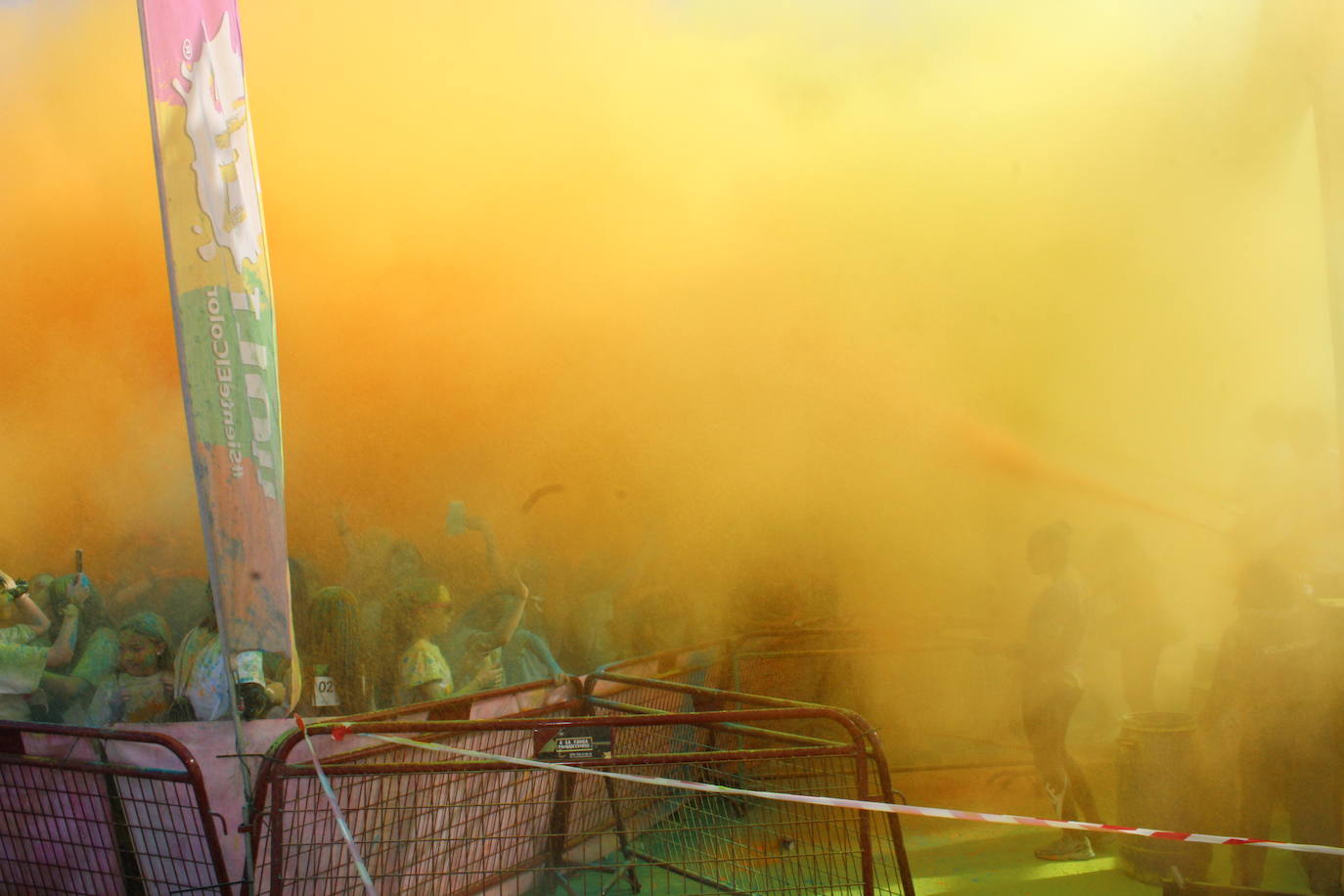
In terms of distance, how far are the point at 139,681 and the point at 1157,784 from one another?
4133mm

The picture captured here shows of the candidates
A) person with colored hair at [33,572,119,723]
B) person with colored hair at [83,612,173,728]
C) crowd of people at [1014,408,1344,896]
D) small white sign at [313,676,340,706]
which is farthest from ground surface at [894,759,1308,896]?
person with colored hair at [33,572,119,723]

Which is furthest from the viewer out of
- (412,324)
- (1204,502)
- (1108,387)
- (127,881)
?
(412,324)

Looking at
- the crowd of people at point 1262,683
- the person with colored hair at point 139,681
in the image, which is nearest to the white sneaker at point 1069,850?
the crowd of people at point 1262,683

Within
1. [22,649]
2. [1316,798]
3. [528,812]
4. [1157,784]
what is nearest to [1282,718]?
[1316,798]

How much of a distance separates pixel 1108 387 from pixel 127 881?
6388 millimetres

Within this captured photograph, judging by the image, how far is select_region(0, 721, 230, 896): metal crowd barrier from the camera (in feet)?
8.44

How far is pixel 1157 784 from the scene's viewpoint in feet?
11.7

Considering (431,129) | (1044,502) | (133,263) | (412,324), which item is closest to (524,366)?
(412,324)

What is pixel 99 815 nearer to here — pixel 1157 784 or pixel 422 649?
pixel 422 649

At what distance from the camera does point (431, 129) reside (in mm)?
6980

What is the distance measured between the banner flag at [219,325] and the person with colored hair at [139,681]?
1.56 m

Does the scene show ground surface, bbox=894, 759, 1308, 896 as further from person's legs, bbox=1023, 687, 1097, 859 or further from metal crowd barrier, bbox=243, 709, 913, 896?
metal crowd barrier, bbox=243, 709, 913, 896

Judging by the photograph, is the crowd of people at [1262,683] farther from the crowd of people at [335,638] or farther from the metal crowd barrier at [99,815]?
the metal crowd barrier at [99,815]

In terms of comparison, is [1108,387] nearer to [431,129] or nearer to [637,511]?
[637,511]
